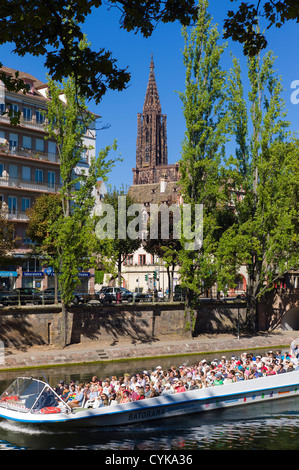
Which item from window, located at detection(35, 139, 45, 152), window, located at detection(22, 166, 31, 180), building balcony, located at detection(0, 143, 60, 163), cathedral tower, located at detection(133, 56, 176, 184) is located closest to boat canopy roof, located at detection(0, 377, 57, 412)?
building balcony, located at detection(0, 143, 60, 163)

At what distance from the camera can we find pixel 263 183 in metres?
46.8

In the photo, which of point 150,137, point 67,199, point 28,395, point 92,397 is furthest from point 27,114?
point 150,137

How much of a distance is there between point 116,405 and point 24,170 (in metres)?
36.0

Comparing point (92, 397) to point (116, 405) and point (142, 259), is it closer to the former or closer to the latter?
point (116, 405)

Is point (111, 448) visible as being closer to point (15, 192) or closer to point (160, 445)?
point (160, 445)

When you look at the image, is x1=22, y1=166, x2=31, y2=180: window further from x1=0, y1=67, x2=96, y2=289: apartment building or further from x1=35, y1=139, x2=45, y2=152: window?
x1=35, y1=139, x2=45, y2=152: window

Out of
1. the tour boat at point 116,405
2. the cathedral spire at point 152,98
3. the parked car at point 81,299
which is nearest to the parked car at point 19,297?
the parked car at point 81,299

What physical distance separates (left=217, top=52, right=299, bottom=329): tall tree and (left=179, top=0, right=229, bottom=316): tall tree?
3.24 metres

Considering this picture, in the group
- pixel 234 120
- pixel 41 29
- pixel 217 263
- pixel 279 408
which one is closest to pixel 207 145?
pixel 234 120

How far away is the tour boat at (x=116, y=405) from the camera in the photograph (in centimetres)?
2097

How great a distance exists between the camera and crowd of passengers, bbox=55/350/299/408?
22.6m

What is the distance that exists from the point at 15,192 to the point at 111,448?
37.0 meters

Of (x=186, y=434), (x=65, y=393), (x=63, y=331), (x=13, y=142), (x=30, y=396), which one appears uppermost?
(x=13, y=142)

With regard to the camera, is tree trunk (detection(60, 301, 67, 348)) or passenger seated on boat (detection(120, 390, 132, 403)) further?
tree trunk (detection(60, 301, 67, 348))
